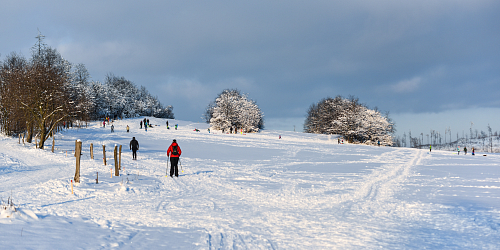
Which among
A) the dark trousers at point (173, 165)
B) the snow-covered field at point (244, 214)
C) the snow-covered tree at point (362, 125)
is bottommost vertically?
the snow-covered field at point (244, 214)

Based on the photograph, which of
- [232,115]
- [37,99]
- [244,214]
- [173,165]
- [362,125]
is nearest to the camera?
[244,214]

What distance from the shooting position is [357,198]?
1056 cm

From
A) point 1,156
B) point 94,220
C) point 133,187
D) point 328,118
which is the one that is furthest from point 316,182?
point 328,118

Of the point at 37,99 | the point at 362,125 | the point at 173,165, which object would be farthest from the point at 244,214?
the point at 362,125

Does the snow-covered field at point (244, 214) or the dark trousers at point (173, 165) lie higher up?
the dark trousers at point (173, 165)

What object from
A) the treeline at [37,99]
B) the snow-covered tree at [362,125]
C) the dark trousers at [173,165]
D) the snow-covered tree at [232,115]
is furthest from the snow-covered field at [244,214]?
the snow-covered tree at [232,115]

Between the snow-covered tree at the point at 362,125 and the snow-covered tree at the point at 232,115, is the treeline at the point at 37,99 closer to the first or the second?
the snow-covered tree at the point at 232,115

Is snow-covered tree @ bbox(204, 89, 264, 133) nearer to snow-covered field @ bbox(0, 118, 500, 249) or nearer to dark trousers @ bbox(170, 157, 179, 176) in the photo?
dark trousers @ bbox(170, 157, 179, 176)

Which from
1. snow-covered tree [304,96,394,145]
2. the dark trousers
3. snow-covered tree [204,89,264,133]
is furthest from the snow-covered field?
snow-covered tree [204,89,264,133]

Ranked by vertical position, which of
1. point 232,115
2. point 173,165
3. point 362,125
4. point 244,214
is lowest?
point 244,214

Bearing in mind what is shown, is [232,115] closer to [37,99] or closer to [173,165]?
[37,99]

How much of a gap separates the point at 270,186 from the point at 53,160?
15998 mm

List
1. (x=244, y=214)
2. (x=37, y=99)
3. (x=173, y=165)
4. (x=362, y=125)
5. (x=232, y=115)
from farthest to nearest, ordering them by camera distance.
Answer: (x=232, y=115) → (x=362, y=125) → (x=37, y=99) → (x=173, y=165) → (x=244, y=214)

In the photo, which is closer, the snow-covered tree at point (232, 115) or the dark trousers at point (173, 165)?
the dark trousers at point (173, 165)
